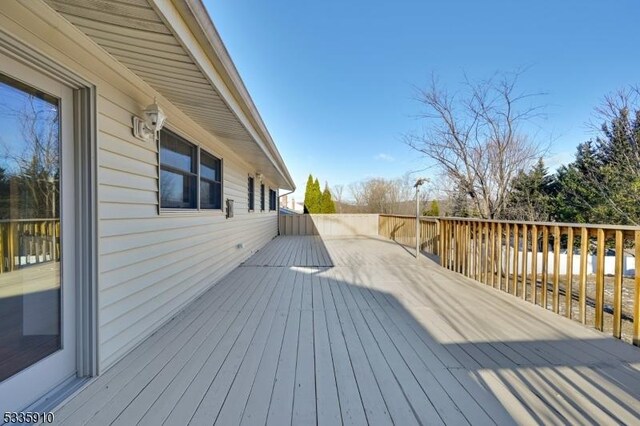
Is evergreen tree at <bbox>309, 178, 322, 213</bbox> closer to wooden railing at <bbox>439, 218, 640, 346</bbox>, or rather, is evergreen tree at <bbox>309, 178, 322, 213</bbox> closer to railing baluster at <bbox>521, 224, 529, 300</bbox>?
wooden railing at <bbox>439, 218, 640, 346</bbox>

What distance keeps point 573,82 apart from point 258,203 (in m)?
9.07

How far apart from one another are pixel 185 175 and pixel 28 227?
2.08 meters

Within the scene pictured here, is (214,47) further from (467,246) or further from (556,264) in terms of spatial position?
(467,246)

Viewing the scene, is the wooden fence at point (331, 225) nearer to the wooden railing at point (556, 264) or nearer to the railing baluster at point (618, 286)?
the wooden railing at point (556, 264)

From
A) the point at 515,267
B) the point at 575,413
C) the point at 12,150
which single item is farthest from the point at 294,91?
the point at 575,413

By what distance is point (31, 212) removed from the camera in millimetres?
1606

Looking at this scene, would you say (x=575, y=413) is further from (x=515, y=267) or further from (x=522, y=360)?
(x=515, y=267)

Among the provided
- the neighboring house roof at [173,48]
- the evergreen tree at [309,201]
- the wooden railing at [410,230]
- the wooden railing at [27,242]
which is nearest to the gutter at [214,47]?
the neighboring house roof at [173,48]

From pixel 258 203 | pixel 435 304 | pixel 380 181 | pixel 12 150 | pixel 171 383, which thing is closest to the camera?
pixel 12 150

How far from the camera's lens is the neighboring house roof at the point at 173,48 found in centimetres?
146

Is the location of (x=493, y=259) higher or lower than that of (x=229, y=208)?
lower

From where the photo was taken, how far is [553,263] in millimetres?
3367

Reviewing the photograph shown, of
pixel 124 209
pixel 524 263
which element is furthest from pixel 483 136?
pixel 124 209

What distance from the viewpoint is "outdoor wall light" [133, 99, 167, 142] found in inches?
97.3
